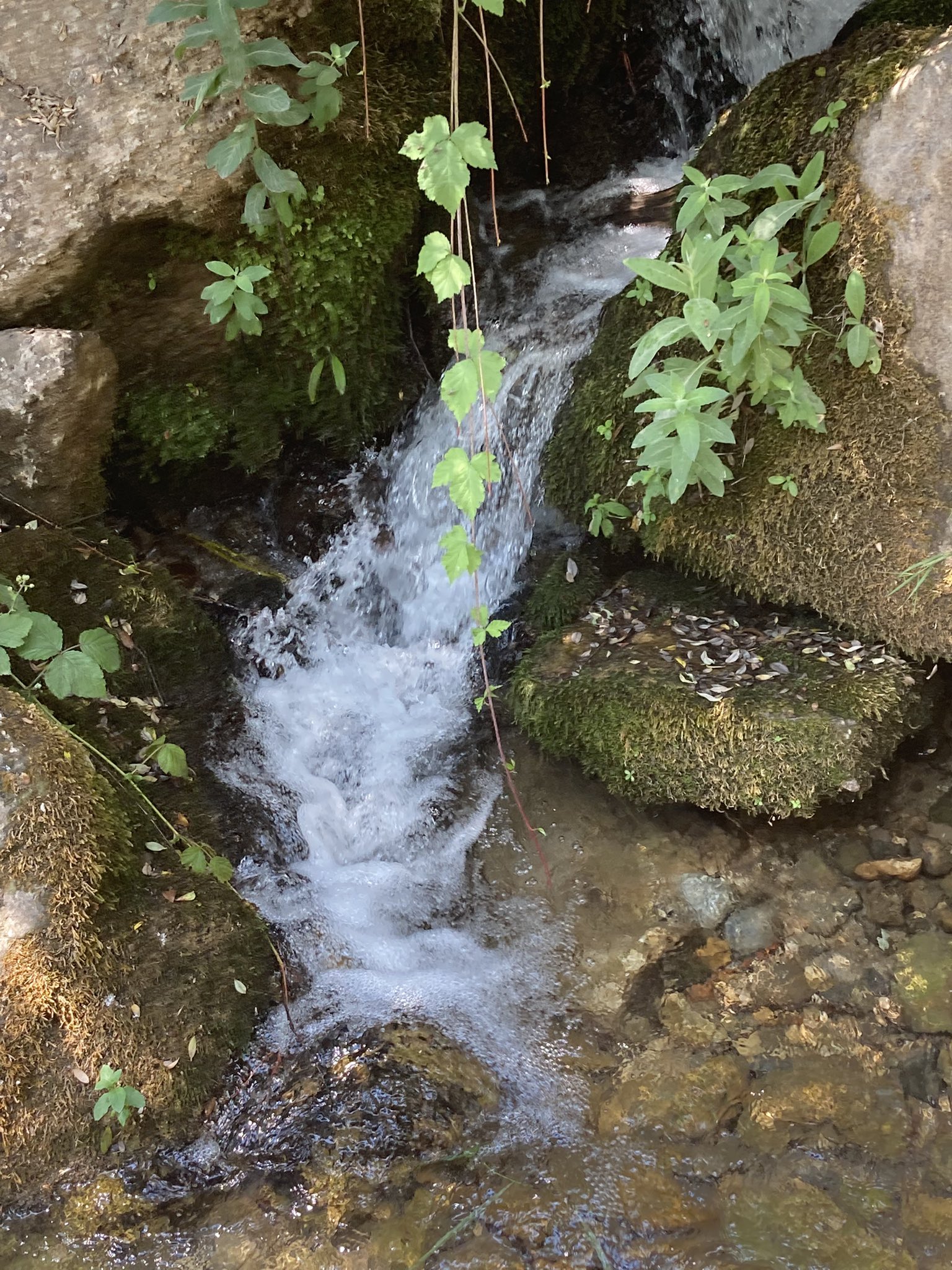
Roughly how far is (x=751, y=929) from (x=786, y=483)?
1.51 meters

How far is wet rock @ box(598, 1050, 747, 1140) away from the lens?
2459mm

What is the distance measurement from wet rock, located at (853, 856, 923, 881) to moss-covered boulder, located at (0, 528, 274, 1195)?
2.02 m

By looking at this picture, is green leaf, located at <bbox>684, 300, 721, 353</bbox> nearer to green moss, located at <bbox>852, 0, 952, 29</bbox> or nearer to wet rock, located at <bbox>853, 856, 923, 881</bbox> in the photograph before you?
green moss, located at <bbox>852, 0, 952, 29</bbox>

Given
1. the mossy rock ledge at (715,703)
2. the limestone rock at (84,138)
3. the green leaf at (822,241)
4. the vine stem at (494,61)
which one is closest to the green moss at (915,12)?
the green leaf at (822,241)

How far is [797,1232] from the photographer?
220 centimetres

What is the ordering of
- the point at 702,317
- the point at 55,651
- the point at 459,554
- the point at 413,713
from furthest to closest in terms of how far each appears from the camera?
the point at 413,713 → the point at 55,651 → the point at 702,317 → the point at 459,554

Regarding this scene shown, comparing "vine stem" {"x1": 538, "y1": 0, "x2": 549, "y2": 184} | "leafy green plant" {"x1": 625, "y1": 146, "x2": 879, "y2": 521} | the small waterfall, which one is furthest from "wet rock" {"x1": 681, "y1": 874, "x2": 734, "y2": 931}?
the small waterfall

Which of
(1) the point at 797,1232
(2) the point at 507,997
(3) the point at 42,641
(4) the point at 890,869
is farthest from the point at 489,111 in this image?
(1) the point at 797,1232

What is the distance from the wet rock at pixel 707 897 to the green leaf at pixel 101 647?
6.78 ft

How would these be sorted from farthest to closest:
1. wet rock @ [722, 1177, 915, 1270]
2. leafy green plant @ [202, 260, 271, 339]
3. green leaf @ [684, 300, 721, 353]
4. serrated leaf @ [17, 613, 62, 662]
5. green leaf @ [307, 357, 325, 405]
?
green leaf @ [307, 357, 325, 405] < leafy green plant @ [202, 260, 271, 339] < serrated leaf @ [17, 613, 62, 662] < green leaf @ [684, 300, 721, 353] < wet rock @ [722, 1177, 915, 1270]

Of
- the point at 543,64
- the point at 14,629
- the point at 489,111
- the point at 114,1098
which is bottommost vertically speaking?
the point at 114,1098

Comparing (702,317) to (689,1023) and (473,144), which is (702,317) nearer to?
(473,144)

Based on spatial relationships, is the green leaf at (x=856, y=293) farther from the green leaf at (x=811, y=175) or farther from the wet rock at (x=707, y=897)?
the wet rock at (x=707, y=897)

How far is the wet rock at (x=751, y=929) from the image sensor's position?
2.83m
